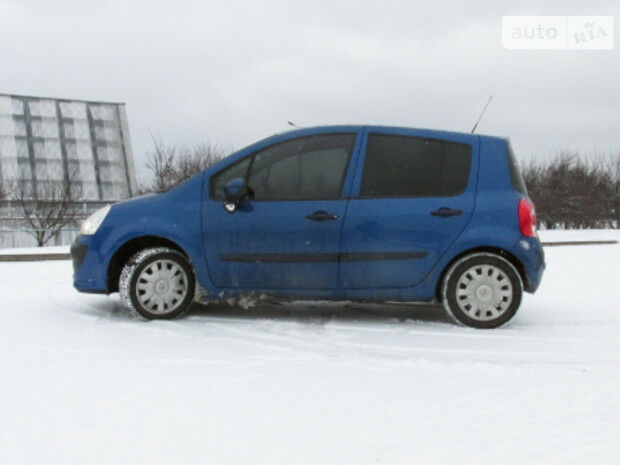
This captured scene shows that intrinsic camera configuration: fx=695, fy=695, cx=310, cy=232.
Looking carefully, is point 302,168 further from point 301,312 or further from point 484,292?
point 484,292

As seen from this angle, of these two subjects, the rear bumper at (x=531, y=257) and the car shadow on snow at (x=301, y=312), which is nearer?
A: the rear bumper at (x=531, y=257)

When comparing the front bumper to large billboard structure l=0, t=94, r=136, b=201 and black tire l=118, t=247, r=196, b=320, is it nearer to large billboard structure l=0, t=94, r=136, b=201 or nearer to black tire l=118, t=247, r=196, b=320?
black tire l=118, t=247, r=196, b=320

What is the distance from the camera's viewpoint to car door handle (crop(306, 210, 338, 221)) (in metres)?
5.43

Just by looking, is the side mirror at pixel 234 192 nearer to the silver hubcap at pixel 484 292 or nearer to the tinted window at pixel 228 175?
the tinted window at pixel 228 175

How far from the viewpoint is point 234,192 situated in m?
5.42

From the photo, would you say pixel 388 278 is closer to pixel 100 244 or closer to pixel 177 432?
pixel 100 244

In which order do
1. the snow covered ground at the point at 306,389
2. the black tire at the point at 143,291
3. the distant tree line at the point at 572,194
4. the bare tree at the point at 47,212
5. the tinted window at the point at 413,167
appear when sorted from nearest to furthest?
the snow covered ground at the point at 306,389
the tinted window at the point at 413,167
the black tire at the point at 143,291
the bare tree at the point at 47,212
the distant tree line at the point at 572,194

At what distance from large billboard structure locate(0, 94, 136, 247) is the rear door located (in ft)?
148

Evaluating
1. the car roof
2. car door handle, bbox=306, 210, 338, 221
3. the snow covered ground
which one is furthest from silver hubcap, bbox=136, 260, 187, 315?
the car roof

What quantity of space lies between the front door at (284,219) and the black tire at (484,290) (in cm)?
94

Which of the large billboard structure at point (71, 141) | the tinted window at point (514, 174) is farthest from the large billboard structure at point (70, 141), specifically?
the tinted window at point (514, 174)

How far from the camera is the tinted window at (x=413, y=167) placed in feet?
18.0

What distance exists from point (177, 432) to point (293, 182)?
3026 mm

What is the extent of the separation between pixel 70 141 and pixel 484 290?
48829 mm
